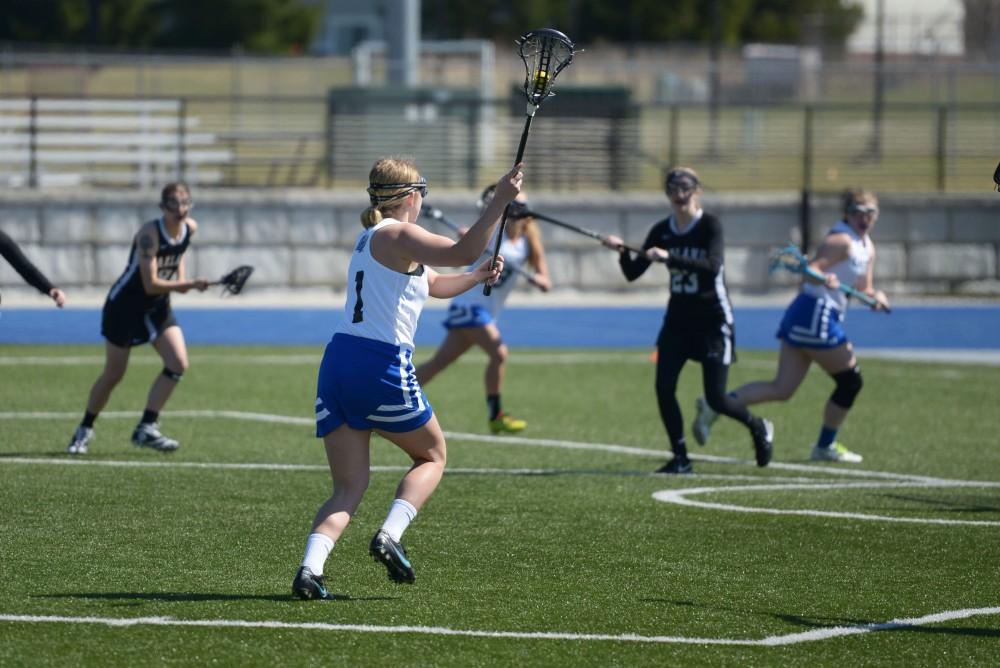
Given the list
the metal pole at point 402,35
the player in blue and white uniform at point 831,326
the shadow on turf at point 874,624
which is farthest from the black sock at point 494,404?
the metal pole at point 402,35

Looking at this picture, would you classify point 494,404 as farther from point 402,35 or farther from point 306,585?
point 402,35

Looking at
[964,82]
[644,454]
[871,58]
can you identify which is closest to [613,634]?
[644,454]

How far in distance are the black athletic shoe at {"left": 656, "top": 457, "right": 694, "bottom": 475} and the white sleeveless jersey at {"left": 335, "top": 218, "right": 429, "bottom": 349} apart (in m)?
4.39

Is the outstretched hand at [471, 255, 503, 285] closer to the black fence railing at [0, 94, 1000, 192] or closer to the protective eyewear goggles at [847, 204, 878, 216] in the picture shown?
the protective eyewear goggles at [847, 204, 878, 216]

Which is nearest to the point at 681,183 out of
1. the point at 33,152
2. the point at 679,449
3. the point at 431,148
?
the point at 679,449

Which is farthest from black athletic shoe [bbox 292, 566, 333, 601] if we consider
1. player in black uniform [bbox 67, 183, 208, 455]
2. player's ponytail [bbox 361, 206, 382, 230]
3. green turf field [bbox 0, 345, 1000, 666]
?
player in black uniform [bbox 67, 183, 208, 455]

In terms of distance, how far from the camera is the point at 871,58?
62594 mm

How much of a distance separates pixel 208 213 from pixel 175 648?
1738 centimetres

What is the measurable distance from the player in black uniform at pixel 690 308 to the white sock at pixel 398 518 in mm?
4026

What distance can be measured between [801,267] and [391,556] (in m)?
5.91

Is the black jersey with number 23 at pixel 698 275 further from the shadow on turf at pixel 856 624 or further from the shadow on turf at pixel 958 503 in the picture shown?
the shadow on turf at pixel 856 624

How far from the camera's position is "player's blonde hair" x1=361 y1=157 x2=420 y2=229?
7098 millimetres

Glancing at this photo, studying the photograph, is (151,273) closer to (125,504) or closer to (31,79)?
(125,504)

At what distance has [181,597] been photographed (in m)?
7.01
